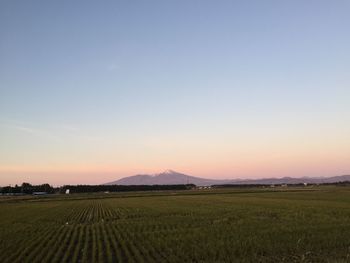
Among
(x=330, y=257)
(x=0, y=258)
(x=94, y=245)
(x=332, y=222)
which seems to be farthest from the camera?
(x=332, y=222)

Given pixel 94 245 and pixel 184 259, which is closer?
pixel 184 259

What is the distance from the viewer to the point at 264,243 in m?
21.5

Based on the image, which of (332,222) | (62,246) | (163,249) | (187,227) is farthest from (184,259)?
(332,222)

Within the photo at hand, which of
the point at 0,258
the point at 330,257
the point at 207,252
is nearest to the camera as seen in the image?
the point at 330,257

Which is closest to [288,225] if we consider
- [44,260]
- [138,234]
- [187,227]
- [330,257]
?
[187,227]

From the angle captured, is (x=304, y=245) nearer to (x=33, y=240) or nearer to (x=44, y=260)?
(x=44, y=260)

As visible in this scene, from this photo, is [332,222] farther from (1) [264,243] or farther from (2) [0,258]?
(2) [0,258]

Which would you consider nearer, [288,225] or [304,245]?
[304,245]

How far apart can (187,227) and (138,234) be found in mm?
4385

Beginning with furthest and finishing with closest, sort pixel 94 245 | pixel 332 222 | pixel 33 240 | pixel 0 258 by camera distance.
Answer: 1. pixel 332 222
2. pixel 33 240
3. pixel 94 245
4. pixel 0 258

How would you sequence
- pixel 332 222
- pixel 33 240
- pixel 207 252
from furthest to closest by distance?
pixel 332 222 → pixel 33 240 → pixel 207 252

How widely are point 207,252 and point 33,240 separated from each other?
13309 mm

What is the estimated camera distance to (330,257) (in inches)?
699

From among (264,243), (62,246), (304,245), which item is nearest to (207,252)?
(264,243)
